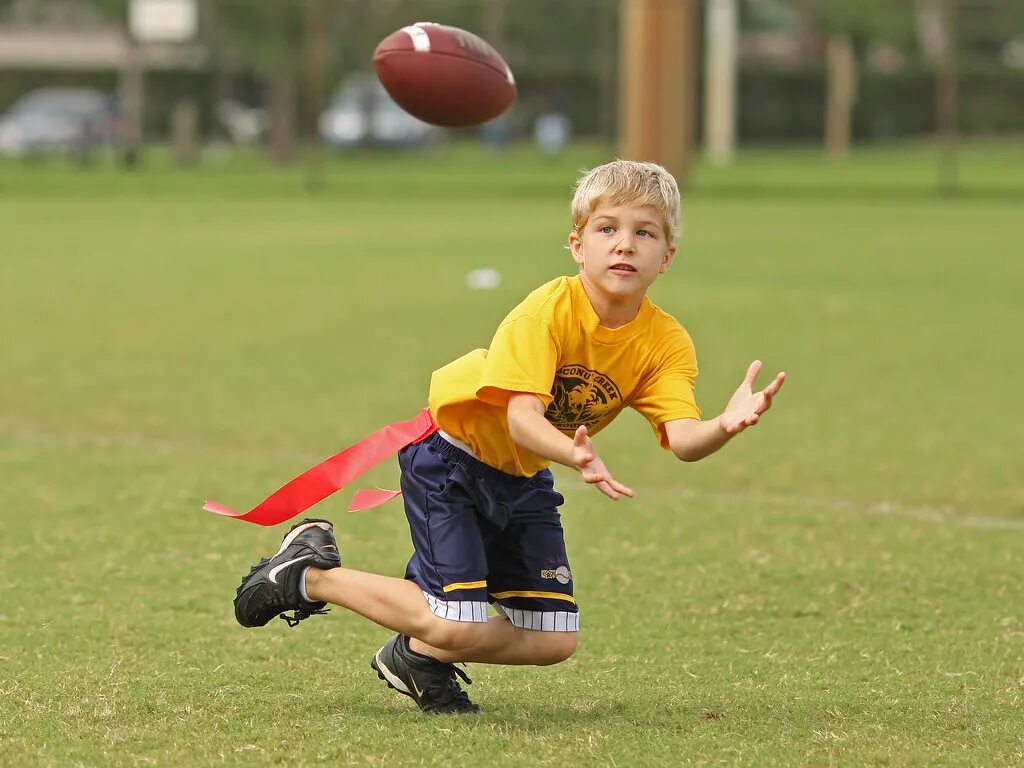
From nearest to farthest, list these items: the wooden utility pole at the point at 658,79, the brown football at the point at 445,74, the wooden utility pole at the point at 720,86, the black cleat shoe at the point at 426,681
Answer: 1. the black cleat shoe at the point at 426,681
2. the brown football at the point at 445,74
3. the wooden utility pole at the point at 658,79
4. the wooden utility pole at the point at 720,86

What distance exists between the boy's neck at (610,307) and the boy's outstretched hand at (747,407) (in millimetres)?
336

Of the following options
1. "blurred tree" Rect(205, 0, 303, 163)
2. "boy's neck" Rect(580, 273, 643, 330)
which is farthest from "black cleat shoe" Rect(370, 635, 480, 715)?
"blurred tree" Rect(205, 0, 303, 163)

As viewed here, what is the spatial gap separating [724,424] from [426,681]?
0.95 m

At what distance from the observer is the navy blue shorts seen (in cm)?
415

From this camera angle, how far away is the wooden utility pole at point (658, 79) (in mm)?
22656

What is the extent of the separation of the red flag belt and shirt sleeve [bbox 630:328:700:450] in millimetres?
514

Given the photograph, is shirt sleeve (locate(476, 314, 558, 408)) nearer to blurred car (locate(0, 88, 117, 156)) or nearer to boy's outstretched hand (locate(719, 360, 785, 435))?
boy's outstretched hand (locate(719, 360, 785, 435))

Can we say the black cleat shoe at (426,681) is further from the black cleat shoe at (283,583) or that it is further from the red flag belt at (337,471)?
the red flag belt at (337,471)

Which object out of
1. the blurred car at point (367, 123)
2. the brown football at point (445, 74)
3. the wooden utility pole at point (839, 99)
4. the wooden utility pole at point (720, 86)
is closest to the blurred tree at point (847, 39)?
the wooden utility pole at point (839, 99)

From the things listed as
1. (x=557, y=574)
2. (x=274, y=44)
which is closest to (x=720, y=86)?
(x=274, y=44)

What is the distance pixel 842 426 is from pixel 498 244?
903 centimetres

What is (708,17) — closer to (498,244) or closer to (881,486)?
(498,244)

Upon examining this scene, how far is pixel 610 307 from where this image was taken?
4.14 metres

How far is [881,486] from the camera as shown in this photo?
732 cm
